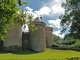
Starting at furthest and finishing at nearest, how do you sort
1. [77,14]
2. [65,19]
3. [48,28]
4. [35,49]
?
1. [48,28]
2. [35,49]
3. [65,19]
4. [77,14]

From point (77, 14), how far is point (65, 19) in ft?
11.6

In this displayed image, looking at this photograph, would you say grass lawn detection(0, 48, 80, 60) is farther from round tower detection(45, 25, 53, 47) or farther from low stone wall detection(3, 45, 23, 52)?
round tower detection(45, 25, 53, 47)

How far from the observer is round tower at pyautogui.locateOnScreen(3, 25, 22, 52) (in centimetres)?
4060

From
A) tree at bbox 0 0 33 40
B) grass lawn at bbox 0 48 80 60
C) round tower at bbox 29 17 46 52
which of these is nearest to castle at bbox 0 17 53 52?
round tower at bbox 29 17 46 52

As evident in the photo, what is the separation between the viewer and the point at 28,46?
45656 mm

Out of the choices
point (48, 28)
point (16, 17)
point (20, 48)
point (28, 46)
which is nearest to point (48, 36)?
point (48, 28)

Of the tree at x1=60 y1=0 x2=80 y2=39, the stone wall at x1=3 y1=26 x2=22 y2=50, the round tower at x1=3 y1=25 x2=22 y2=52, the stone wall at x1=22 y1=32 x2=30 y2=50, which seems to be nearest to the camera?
the tree at x1=60 y1=0 x2=80 y2=39

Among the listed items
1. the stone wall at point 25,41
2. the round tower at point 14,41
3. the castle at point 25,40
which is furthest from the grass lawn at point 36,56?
the stone wall at point 25,41

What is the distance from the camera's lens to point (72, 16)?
2830 centimetres

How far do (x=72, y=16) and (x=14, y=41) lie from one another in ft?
58.8

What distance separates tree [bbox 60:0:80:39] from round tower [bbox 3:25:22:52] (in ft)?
50.7

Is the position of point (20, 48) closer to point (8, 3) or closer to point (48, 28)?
point (48, 28)

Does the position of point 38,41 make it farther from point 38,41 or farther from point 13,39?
point 13,39

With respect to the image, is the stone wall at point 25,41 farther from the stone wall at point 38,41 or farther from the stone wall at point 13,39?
the stone wall at point 13,39
